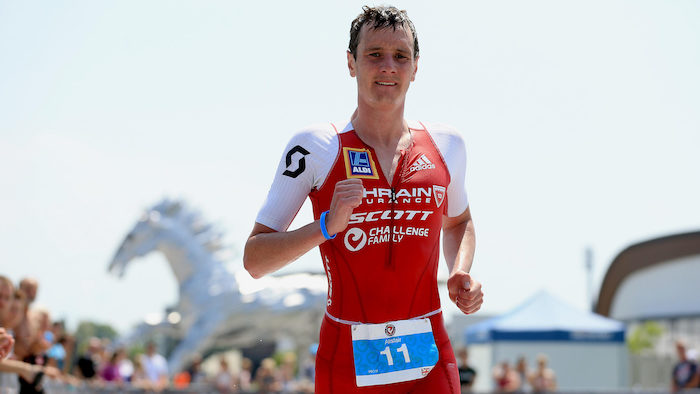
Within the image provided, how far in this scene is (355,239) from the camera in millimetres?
3221

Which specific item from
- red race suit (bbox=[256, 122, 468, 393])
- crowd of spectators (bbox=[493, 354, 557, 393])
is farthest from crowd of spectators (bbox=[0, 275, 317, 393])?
crowd of spectators (bbox=[493, 354, 557, 393])

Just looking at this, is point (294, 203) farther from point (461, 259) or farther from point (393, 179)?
point (461, 259)

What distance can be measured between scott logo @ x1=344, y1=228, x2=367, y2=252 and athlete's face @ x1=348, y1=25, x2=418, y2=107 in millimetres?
466

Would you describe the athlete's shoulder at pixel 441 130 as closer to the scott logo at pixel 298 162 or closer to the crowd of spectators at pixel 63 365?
the scott logo at pixel 298 162

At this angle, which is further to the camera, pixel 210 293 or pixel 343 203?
pixel 210 293

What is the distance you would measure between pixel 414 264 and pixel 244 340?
21.4 meters

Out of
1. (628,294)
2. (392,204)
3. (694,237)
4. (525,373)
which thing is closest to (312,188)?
(392,204)

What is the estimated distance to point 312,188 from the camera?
333 centimetres

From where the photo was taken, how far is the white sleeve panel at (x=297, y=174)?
3.23m

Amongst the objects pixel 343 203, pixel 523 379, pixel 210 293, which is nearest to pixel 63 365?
pixel 523 379

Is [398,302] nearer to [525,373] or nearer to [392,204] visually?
[392,204]

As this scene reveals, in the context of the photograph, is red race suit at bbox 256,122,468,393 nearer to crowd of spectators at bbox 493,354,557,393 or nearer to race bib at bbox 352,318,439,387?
race bib at bbox 352,318,439,387

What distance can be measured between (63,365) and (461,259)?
1054 centimetres

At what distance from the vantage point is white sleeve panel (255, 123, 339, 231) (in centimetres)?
323
